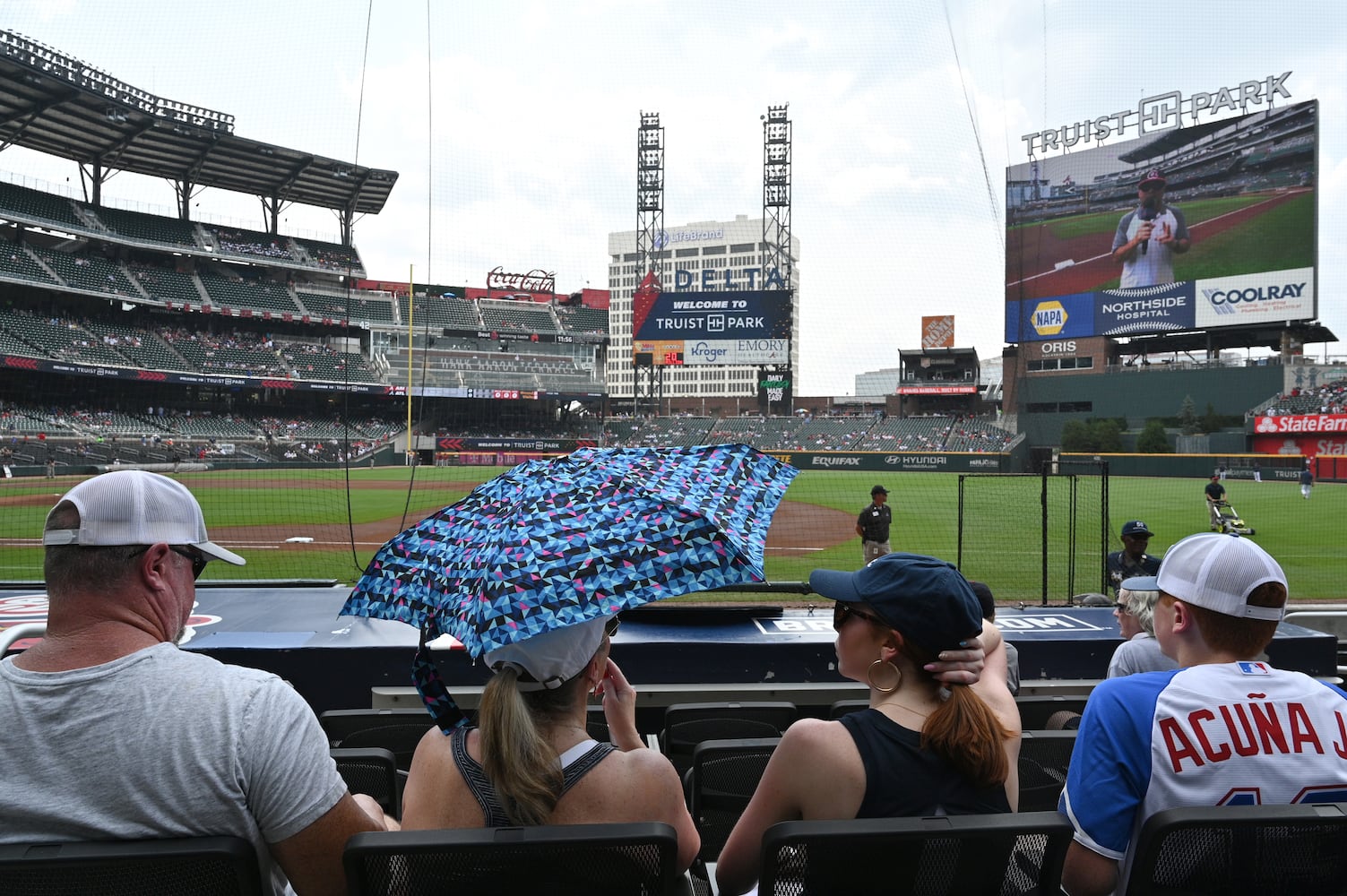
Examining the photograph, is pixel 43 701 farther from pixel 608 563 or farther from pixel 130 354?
pixel 130 354

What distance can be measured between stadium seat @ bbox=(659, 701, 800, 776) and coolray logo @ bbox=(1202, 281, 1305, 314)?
5311 centimetres

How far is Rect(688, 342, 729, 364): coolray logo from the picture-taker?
43438mm

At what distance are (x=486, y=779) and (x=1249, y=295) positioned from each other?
5525cm

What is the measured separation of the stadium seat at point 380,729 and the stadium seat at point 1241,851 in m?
2.46

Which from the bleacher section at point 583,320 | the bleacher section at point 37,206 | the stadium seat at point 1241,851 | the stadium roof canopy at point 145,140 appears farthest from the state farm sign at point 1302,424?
the bleacher section at point 37,206

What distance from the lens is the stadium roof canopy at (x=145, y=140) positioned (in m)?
37.1

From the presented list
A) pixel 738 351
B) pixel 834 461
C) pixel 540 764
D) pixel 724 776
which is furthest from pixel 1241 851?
pixel 834 461

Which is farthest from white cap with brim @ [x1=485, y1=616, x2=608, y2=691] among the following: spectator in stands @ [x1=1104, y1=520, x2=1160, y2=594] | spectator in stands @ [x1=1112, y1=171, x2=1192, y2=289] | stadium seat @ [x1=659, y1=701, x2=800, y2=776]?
spectator in stands @ [x1=1112, y1=171, x2=1192, y2=289]

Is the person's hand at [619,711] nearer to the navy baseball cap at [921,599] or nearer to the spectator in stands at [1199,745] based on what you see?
the navy baseball cap at [921,599]

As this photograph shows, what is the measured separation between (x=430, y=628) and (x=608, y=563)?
0.57m

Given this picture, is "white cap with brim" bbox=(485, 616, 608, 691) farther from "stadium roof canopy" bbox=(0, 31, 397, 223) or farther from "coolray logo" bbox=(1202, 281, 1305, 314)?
"coolray logo" bbox=(1202, 281, 1305, 314)

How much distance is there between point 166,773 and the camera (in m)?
1.55

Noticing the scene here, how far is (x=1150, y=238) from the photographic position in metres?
49.1

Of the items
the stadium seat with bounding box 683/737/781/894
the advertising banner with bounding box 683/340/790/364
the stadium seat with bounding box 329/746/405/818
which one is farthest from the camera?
the advertising banner with bounding box 683/340/790/364
